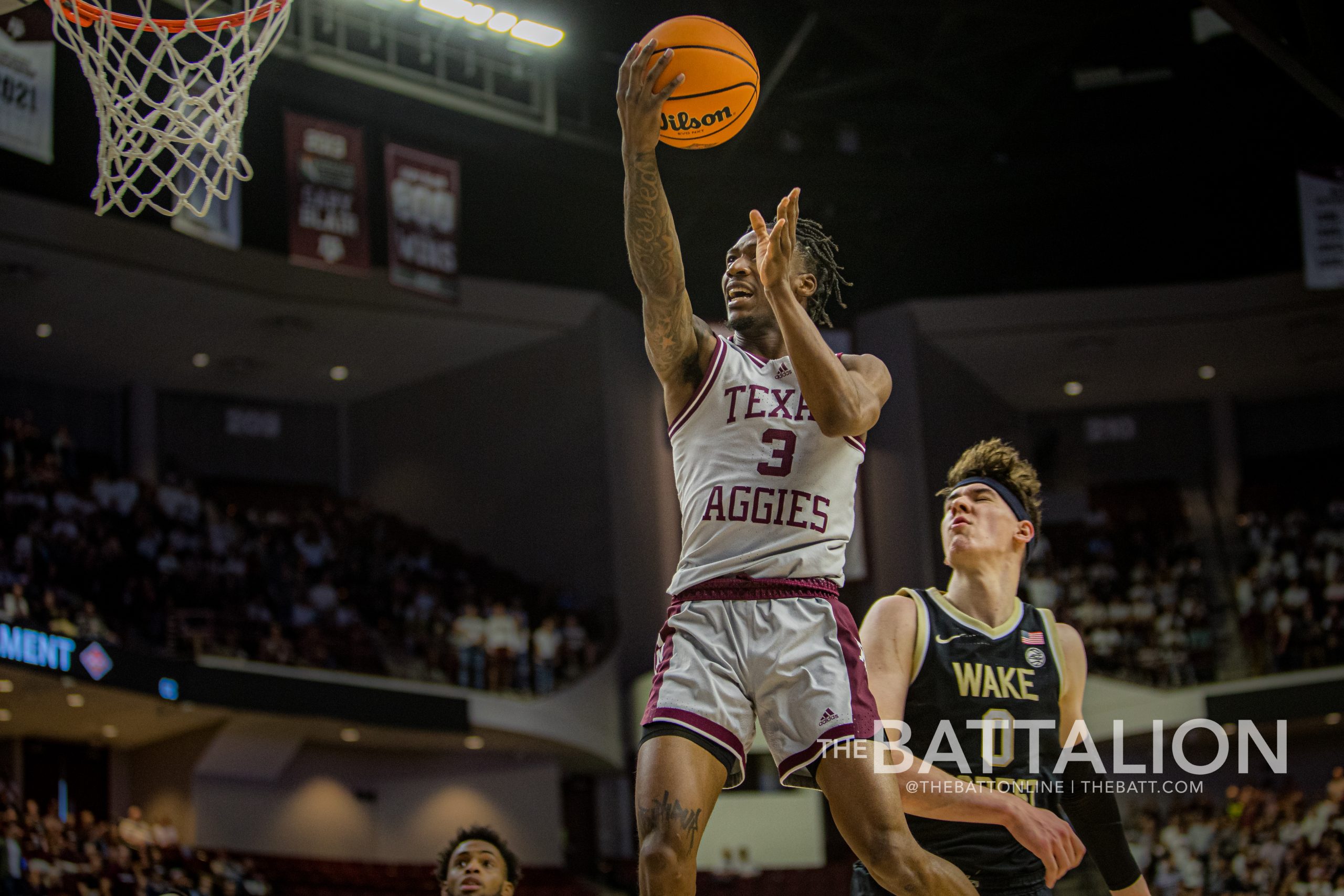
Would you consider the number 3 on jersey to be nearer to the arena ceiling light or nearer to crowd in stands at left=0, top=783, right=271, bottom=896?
crowd in stands at left=0, top=783, right=271, bottom=896

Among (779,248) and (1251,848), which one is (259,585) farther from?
(779,248)

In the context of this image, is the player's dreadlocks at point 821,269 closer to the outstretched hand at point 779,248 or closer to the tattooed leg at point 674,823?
the outstretched hand at point 779,248

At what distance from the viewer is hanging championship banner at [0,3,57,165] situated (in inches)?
490

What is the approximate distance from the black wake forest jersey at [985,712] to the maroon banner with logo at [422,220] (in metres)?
12.8

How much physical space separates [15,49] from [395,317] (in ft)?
28.5

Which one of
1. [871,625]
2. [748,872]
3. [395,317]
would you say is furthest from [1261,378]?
[871,625]

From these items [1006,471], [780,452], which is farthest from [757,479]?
[1006,471]

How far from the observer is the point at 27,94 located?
41.8 feet

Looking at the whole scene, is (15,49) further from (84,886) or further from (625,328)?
(625,328)

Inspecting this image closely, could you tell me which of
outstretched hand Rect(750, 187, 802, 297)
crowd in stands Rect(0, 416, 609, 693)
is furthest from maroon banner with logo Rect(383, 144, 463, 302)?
outstretched hand Rect(750, 187, 802, 297)

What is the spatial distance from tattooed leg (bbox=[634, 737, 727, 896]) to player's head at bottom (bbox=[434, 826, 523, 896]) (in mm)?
1439

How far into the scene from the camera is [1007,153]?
2044cm

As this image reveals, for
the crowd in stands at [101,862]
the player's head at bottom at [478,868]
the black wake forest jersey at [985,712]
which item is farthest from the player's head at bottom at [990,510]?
the crowd in stands at [101,862]

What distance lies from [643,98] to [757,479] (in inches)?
40.1
